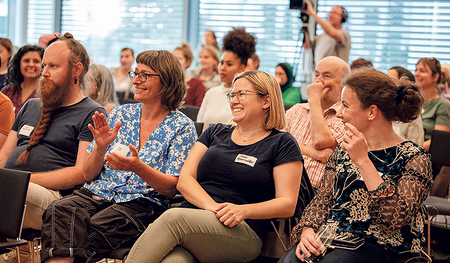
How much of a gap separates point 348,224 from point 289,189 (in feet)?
0.90

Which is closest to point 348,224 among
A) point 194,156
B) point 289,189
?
point 289,189

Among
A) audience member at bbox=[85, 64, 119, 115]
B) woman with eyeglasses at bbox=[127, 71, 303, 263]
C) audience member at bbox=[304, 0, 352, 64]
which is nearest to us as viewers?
woman with eyeglasses at bbox=[127, 71, 303, 263]

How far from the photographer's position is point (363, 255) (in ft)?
5.01

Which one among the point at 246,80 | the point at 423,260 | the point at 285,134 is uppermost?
the point at 246,80

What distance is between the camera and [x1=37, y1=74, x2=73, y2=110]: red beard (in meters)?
2.40

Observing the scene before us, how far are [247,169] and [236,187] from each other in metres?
0.10

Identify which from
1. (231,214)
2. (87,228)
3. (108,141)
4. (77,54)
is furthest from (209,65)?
(231,214)

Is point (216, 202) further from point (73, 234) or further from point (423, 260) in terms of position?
point (423, 260)

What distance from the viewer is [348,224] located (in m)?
1.64

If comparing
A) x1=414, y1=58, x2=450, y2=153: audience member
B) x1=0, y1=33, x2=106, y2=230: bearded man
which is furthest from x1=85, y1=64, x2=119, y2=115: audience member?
x1=414, y1=58, x2=450, y2=153: audience member

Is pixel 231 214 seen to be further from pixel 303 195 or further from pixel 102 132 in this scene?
pixel 102 132

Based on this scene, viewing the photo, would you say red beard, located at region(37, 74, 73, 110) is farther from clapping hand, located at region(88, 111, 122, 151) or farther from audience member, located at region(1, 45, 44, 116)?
audience member, located at region(1, 45, 44, 116)

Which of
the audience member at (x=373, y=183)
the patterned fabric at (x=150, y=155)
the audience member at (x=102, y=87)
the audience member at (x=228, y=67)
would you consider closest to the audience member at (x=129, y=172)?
the patterned fabric at (x=150, y=155)

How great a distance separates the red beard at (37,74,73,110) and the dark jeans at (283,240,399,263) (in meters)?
1.70
